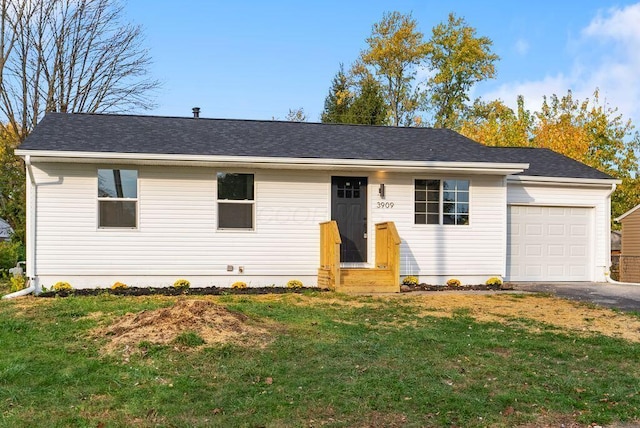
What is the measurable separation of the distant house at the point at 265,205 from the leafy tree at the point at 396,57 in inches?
841

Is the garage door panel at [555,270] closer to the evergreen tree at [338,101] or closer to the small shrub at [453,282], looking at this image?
the small shrub at [453,282]

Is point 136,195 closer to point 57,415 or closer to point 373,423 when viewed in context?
point 57,415

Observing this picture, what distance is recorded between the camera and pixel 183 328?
6551 millimetres

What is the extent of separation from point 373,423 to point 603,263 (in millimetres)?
12061

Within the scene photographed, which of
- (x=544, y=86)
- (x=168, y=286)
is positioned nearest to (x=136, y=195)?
(x=168, y=286)

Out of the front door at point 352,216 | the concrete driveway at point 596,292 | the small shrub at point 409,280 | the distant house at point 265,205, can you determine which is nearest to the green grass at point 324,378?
the concrete driveway at point 596,292

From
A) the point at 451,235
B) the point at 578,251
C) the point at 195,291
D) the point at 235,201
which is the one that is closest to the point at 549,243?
the point at 578,251

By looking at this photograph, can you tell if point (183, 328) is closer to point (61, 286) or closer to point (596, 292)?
point (61, 286)

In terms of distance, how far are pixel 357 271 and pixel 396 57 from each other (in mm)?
25061

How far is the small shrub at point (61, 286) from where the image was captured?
447 inches

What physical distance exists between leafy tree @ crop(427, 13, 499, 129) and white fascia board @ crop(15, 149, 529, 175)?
2369 cm

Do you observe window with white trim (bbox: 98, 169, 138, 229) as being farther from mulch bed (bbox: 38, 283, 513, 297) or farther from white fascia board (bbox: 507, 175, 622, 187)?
white fascia board (bbox: 507, 175, 622, 187)

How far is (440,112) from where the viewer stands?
36.4 meters

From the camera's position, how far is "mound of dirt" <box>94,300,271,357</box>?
20.7 ft
